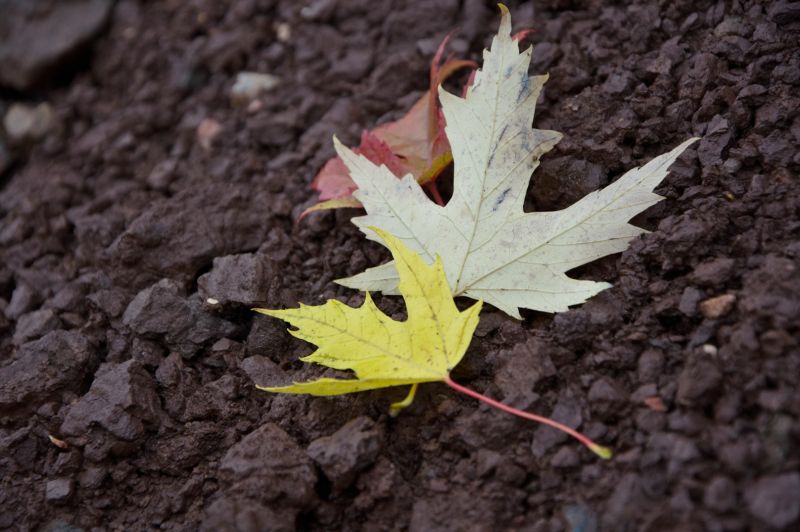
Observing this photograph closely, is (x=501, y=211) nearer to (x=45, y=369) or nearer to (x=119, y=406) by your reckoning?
(x=119, y=406)

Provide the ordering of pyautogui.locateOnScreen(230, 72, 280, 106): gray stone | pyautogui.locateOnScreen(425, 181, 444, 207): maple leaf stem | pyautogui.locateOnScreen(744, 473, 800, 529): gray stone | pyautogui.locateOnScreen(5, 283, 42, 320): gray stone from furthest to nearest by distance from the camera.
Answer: pyautogui.locateOnScreen(230, 72, 280, 106): gray stone
pyautogui.locateOnScreen(5, 283, 42, 320): gray stone
pyautogui.locateOnScreen(425, 181, 444, 207): maple leaf stem
pyautogui.locateOnScreen(744, 473, 800, 529): gray stone

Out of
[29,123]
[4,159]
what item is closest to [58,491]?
[4,159]

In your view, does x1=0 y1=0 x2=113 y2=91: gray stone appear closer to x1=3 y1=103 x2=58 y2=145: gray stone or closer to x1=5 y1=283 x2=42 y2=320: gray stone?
x1=3 y1=103 x2=58 y2=145: gray stone

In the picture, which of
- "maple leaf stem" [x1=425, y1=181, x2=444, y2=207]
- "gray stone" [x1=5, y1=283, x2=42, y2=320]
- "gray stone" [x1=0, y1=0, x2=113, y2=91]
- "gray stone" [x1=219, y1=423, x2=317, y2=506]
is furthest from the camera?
"gray stone" [x1=0, y1=0, x2=113, y2=91]

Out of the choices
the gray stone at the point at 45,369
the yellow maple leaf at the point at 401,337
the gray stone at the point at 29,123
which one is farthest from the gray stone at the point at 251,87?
the yellow maple leaf at the point at 401,337

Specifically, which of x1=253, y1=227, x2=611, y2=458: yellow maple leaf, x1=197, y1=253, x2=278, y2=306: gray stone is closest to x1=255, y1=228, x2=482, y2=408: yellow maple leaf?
x1=253, y1=227, x2=611, y2=458: yellow maple leaf

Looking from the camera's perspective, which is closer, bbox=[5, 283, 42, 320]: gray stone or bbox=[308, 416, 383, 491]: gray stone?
bbox=[308, 416, 383, 491]: gray stone

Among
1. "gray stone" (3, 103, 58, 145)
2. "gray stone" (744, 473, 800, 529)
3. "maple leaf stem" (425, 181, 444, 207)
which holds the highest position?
"gray stone" (3, 103, 58, 145)

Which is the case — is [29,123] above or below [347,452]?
above

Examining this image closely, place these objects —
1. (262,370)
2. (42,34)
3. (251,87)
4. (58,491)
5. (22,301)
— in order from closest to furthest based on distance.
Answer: (58,491) → (262,370) → (22,301) → (251,87) → (42,34)
